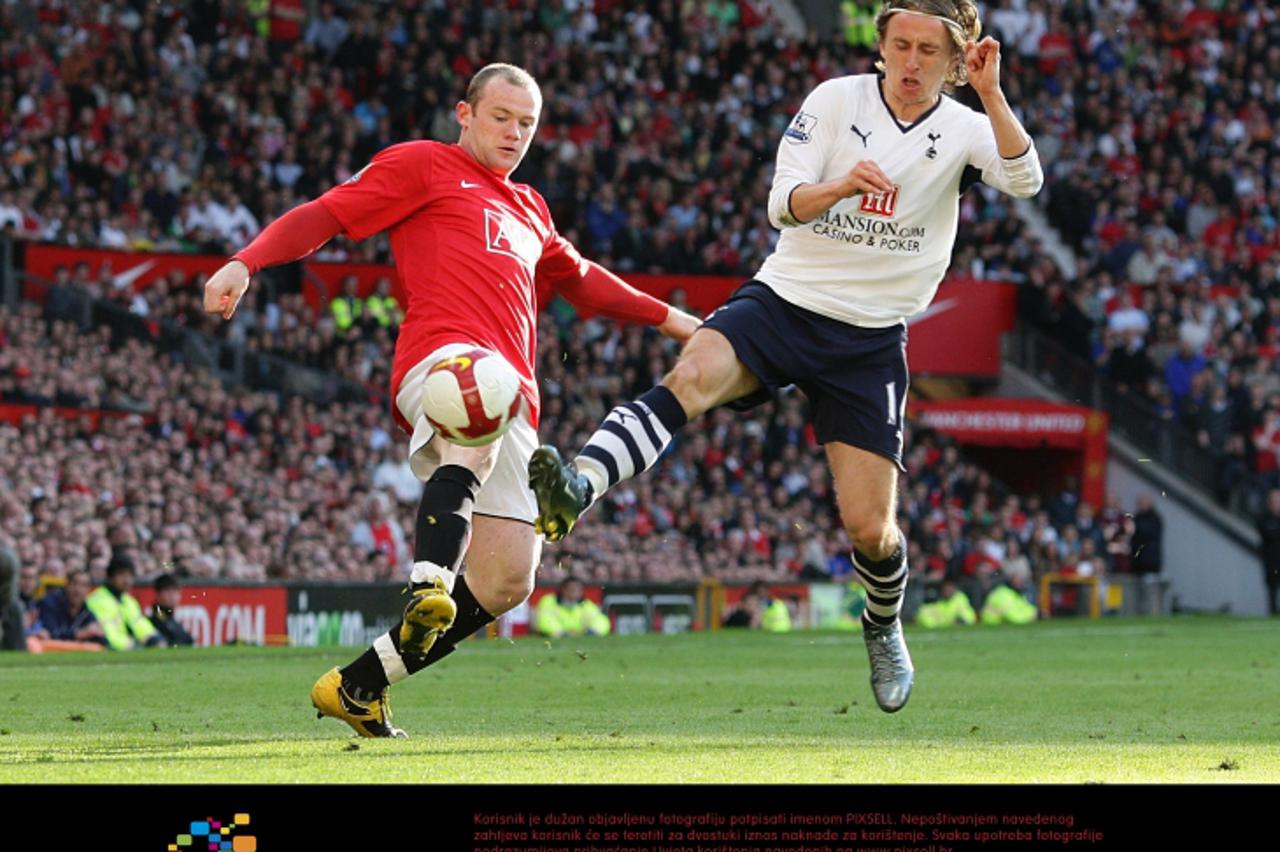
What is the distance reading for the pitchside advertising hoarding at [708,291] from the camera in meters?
23.4

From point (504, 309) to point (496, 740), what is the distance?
1.63m

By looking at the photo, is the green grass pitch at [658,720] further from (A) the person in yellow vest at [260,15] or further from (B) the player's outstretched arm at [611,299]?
(A) the person in yellow vest at [260,15]

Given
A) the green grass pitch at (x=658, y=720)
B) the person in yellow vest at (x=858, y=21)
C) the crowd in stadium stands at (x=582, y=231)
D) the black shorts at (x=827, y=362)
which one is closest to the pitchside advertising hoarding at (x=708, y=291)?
the crowd in stadium stands at (x=582, y=231)

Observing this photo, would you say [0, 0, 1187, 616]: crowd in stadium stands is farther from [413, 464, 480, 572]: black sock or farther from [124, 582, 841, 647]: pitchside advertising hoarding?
[413, 464, 480, 572]: black sock

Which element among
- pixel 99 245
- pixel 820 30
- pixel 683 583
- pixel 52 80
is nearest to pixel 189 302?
pixel 99 245

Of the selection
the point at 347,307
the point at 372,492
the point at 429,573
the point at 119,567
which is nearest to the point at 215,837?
the point at 429,573

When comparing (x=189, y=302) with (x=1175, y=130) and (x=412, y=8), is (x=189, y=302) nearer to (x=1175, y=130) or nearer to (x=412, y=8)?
(x=412, y=8)

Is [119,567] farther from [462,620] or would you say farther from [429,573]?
[429,573]

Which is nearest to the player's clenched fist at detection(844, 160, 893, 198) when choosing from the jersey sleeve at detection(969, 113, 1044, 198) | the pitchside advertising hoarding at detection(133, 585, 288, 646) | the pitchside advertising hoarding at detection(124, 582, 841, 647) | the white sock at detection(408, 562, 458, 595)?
the jersey sleeve at detection(969, 113, 1044, 198)

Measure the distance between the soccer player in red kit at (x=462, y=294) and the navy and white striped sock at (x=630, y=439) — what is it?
60 centimetres

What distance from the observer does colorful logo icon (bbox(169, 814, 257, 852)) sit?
17.7 feet

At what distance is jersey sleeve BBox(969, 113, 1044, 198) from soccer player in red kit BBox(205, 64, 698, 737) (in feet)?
4.52

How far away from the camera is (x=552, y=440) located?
24438mm

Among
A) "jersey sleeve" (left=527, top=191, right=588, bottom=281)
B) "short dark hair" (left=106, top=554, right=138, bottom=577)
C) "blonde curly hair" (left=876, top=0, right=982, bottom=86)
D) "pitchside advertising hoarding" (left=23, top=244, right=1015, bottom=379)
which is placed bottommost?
"short dark hair" (left=106, top=554, right=138, bottom=577)
